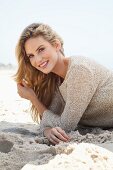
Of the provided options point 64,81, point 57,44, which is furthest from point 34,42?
point 64,81

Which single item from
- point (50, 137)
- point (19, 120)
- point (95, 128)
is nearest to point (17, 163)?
point (50, 137)

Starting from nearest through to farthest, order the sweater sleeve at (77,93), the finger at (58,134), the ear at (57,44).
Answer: the finger at (58,134) < the sweater sleeve at (77,93) < the ear at (57,44)

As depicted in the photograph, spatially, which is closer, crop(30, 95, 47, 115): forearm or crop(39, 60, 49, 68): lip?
crop(39, 60, 49, 68): lip

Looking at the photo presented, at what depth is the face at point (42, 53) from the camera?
331 cm

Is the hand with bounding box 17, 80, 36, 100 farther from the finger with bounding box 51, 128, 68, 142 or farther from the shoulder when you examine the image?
the finger with bounding box 51, 128, 68, 142

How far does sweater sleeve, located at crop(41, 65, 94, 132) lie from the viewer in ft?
10.4

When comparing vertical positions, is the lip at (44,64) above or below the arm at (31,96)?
above

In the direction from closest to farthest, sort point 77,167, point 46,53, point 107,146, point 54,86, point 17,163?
point 77,167 < point 17,163 < point 107,146 < point 46,53 < point 54,86

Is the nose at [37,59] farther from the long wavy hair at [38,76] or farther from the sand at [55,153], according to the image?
the sand at [55,153]

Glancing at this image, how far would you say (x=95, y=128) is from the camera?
3.52 meters

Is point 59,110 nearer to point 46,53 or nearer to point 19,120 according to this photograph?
point 46,53

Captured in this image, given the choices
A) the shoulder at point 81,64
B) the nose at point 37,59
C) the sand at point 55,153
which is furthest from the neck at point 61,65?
the sand at point 55,153

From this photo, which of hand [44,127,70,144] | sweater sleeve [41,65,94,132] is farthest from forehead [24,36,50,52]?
hand [44,127,70,144]

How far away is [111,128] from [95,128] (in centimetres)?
15
